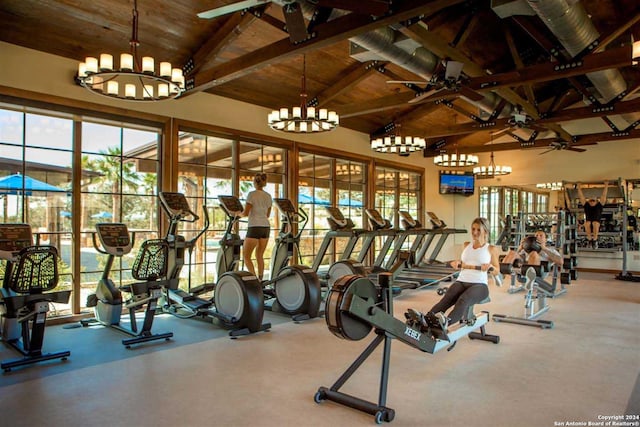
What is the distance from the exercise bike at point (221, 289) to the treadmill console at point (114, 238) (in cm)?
45

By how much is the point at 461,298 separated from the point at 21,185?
5.06 m

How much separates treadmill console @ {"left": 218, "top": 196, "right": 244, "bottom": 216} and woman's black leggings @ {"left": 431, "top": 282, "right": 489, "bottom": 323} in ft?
9.13

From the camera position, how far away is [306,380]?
135 inches

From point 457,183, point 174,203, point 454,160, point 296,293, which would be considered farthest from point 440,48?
point 457,183

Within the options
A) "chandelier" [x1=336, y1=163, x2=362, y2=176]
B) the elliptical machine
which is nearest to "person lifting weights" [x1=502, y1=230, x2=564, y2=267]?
the elliptical machine

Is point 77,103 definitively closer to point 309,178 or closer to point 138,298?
point 138,298

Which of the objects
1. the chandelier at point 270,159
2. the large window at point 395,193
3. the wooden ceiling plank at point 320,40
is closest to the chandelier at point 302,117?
the wooden ceiling plank at point 320,40

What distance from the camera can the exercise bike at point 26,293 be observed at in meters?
3.84

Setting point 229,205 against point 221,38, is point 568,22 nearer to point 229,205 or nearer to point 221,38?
point 221,38

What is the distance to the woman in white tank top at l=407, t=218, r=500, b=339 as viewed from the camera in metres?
3.99

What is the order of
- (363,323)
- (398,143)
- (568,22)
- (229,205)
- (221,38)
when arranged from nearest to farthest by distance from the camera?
(363,323), (568,22), (229,205), (221,38), (398,143)

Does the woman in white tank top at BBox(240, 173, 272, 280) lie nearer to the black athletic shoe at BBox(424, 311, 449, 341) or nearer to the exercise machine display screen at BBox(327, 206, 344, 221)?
the exercise machine display screen at BBox(327, 206, 344, 221)

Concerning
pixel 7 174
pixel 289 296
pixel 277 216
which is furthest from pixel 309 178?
pixel 7 174

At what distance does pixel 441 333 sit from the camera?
3479 millimetres
